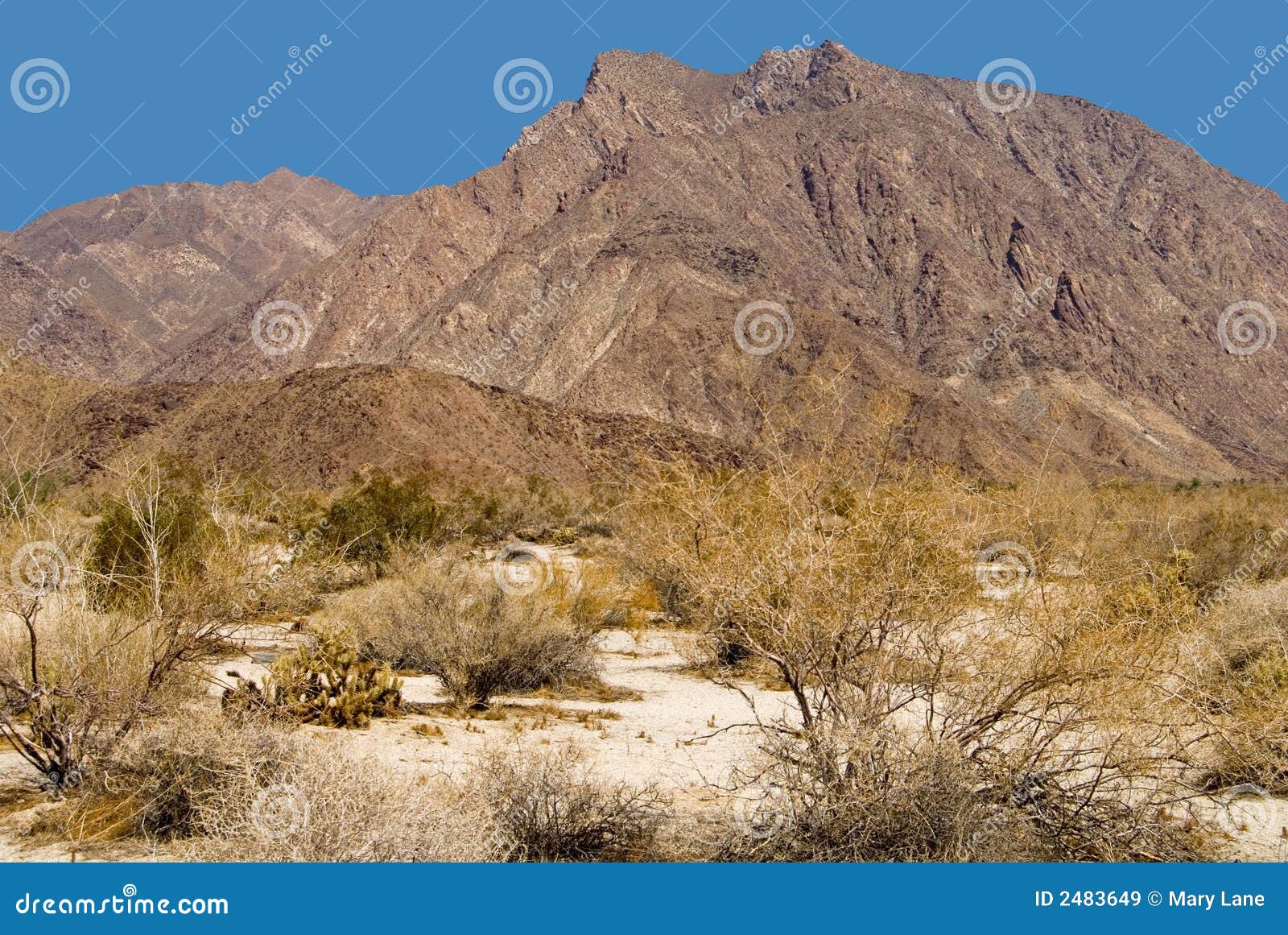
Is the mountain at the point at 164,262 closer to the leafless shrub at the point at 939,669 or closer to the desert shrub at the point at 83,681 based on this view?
the desert shrub at the point at 83,681

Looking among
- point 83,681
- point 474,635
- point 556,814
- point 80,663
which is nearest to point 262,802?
point 556,814

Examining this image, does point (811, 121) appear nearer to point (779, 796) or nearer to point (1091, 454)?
point (1091, 454)

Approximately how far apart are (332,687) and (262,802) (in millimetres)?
4222

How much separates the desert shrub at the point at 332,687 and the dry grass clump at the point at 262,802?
7.51ft

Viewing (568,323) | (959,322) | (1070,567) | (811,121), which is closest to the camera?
(1070,567)

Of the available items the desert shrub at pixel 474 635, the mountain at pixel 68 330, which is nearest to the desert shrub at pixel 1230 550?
the desert shrub at pixel 474 635

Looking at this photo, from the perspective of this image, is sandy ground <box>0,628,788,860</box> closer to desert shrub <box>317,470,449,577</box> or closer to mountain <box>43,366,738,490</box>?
desert shrub <box>317,470,449,577</box>

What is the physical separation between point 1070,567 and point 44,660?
725 centimetres

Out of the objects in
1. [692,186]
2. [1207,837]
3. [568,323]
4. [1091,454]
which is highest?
[692,186]

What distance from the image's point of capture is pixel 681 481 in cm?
719

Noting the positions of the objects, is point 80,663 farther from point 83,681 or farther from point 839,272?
point 839,272

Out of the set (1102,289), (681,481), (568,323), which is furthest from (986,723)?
(1102,289)

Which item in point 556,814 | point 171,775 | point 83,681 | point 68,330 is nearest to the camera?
point 556,814

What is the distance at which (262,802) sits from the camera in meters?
5.70
